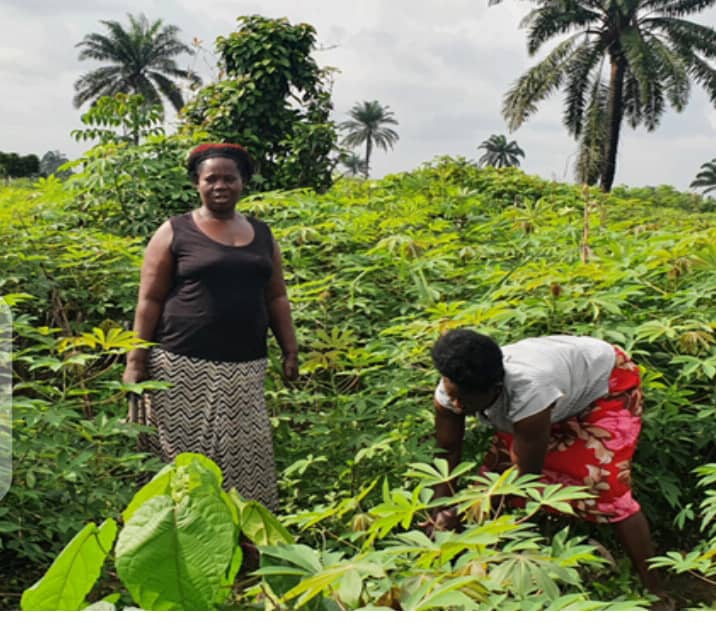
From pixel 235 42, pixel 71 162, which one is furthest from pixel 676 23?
pixel 71 162

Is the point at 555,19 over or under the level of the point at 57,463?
over

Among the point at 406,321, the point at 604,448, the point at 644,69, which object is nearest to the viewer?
the point at 604,448

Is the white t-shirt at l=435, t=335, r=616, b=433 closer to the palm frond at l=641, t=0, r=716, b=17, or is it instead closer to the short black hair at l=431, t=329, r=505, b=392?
the short black hair at l=431, t=329, r=505, b=392

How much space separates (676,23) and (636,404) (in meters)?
18.9

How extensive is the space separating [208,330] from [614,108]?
17614mm

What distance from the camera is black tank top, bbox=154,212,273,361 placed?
2.75 metres

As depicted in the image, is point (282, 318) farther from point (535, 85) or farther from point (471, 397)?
point (535, 85)

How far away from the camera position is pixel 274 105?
7.52 meters

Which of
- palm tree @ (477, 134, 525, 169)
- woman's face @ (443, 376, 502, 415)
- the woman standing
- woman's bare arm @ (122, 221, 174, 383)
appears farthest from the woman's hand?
palm tree @ (477, 134, 525, 169)

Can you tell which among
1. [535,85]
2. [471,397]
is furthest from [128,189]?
[535,85]

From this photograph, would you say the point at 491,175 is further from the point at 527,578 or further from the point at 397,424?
the point at 527,578

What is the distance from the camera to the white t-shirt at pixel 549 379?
2.27 meters

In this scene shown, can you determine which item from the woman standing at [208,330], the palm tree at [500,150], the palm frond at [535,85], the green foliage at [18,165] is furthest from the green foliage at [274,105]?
the palm tree at [500,150]

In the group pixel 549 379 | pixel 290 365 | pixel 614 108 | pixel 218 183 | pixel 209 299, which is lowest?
pixel 290 365
